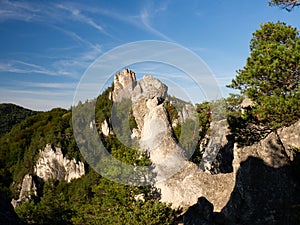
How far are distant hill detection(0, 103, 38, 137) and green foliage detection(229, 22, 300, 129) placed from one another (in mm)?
137799

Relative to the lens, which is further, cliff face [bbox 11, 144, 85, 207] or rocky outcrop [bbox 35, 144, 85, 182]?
rocky outcrop [bbox 35, 144, 85, 182]

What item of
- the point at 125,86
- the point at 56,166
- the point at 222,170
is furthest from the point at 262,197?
the point at 56,166

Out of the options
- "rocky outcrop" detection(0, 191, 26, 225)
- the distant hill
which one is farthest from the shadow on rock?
the distant hill

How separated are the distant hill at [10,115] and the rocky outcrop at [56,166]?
67.7 m

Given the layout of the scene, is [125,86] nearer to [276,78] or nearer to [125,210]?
[125,210]

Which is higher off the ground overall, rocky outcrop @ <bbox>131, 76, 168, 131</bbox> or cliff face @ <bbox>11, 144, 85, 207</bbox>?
rocky outcrop @ <bbox>131, 76, 168, 131</bbox>

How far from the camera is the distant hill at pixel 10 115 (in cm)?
13934

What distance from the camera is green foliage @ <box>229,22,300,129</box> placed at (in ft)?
40.4

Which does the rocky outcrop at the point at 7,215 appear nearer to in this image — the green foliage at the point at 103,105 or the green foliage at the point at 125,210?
the green foliage at the point at 125,210

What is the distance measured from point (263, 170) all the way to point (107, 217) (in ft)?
34.3

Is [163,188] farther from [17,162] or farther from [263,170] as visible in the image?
[17,162]

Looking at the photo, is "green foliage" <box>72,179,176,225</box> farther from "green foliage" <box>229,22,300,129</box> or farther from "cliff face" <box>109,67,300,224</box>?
"green foliage" <box>229,22,300,129</box>

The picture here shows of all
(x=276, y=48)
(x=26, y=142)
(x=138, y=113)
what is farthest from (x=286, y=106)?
(x=26, y=142)

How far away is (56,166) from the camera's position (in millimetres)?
74562
